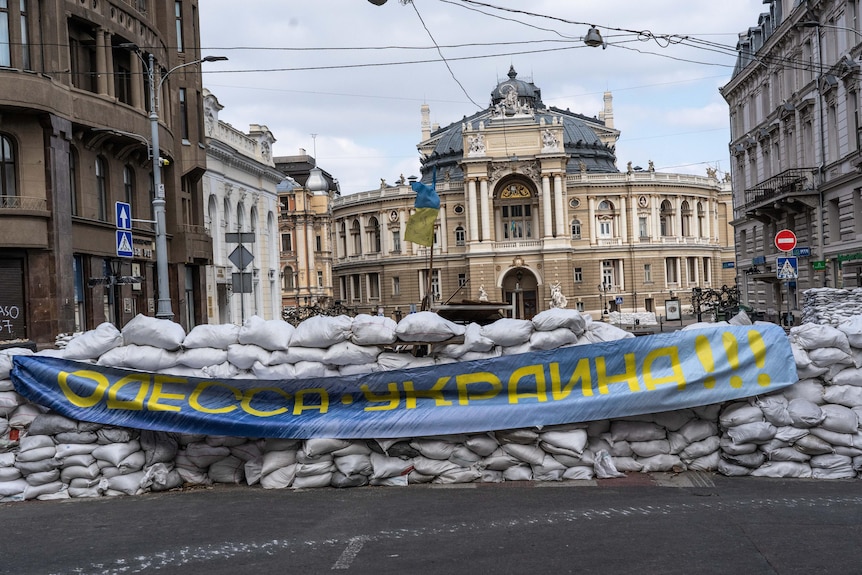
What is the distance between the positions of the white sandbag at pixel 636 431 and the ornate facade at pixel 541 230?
213ft

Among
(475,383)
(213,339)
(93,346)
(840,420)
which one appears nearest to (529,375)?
(475,383)

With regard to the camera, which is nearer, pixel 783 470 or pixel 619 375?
pixel 783 470

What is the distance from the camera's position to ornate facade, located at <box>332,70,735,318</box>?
78375mm

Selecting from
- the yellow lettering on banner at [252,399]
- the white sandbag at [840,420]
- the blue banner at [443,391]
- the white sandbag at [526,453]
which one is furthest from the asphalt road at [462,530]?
the yellow lettering on banner at [252,399]

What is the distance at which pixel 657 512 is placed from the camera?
7.45 meters

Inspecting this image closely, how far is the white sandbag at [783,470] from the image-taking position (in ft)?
28.3

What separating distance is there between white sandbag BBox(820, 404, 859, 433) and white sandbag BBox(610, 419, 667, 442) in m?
1.47

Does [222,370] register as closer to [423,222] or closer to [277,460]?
[277,460]

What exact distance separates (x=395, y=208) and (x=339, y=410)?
2964 inches

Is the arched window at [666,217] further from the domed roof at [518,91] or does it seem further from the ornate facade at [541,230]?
the domed roof at [518,91]

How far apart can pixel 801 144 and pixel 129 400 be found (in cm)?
2956

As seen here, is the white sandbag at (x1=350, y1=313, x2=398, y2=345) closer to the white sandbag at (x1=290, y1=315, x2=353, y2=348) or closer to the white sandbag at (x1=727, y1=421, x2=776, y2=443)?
the white sandbag at (x1=290, y1=315, x2=353, y2=348)

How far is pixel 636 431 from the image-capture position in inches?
353

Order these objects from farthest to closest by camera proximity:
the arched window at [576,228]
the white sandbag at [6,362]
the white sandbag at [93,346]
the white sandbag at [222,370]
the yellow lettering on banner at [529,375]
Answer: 1. the arched window at [576,228]
2. the white sandbag at [93,346]
3. the white sandbag at [222,370]
4. the white sandbag at [6,362]
5. the yellow lettering on banner at [529,375]
